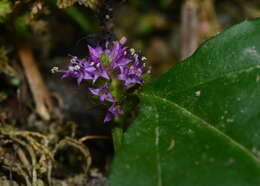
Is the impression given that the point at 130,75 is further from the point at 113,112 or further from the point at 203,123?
the point at 203,123

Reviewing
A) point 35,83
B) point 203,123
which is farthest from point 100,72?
point 35,83

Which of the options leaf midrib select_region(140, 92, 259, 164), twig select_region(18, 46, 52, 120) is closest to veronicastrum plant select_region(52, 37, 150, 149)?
leaf midrib select_region(140, 92, 259, 164)

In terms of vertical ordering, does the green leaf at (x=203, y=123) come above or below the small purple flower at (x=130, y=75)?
below

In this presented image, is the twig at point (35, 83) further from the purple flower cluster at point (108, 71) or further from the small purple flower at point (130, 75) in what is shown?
the small purple flower at point (130, 75)

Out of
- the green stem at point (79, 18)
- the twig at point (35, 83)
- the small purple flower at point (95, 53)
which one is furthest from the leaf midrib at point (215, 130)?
the green stem at point (79, 18)

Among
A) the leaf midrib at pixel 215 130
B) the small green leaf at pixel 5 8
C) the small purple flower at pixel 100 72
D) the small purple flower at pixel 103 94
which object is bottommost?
the leaf midrib at pixel 215 130

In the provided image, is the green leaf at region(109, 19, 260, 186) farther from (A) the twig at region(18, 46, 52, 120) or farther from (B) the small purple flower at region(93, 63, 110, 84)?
(A) the twig at region(18, 46, 52, 120)
